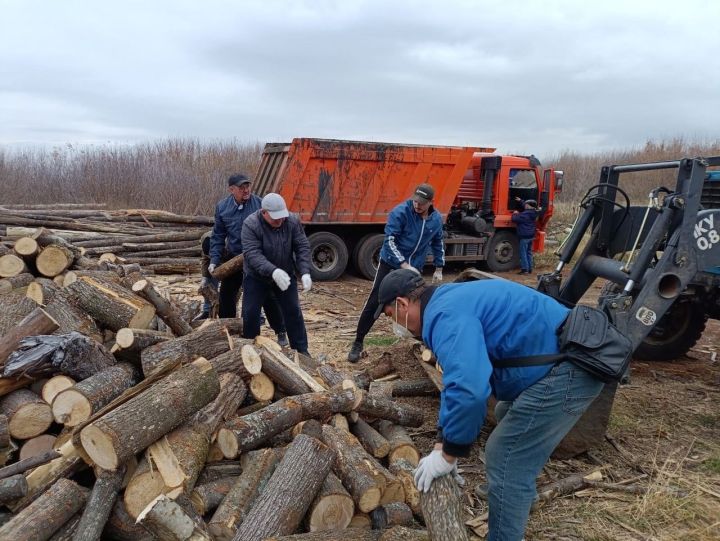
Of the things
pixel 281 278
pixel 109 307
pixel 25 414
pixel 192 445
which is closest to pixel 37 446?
pixel 25 414

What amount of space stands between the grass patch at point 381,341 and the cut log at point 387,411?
108 inches

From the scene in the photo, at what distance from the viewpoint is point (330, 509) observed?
3297 millimetres

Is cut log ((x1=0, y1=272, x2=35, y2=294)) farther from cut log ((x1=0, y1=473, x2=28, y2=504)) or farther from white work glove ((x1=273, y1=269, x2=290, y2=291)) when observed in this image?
cut log ((x1=0, y1=473, x2=28, y2=504))

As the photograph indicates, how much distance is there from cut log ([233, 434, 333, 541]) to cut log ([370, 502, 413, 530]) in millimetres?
413

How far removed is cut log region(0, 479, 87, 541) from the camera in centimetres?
290

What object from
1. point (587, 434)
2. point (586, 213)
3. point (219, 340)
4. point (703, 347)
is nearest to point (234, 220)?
point (219, 340)

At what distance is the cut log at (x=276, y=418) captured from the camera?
3615mm

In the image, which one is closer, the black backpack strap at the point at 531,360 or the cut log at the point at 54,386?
the black backpack strap at the point at 531,360

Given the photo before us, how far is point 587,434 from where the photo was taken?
446 cm

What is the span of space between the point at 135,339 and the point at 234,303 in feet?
9.08

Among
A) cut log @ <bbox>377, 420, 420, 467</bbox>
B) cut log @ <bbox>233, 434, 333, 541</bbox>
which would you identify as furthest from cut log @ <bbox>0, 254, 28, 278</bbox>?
cut log @ <bbox>377, 420, 420, 467</bbox>

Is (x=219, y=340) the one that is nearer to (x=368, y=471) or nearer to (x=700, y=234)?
(x=368, y=471)

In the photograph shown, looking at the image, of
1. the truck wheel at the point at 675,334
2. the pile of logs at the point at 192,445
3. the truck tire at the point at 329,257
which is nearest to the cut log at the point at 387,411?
the pile of logs at the point at 192,445

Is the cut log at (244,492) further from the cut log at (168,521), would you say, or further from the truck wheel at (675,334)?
the truck wheel at (675,334)
